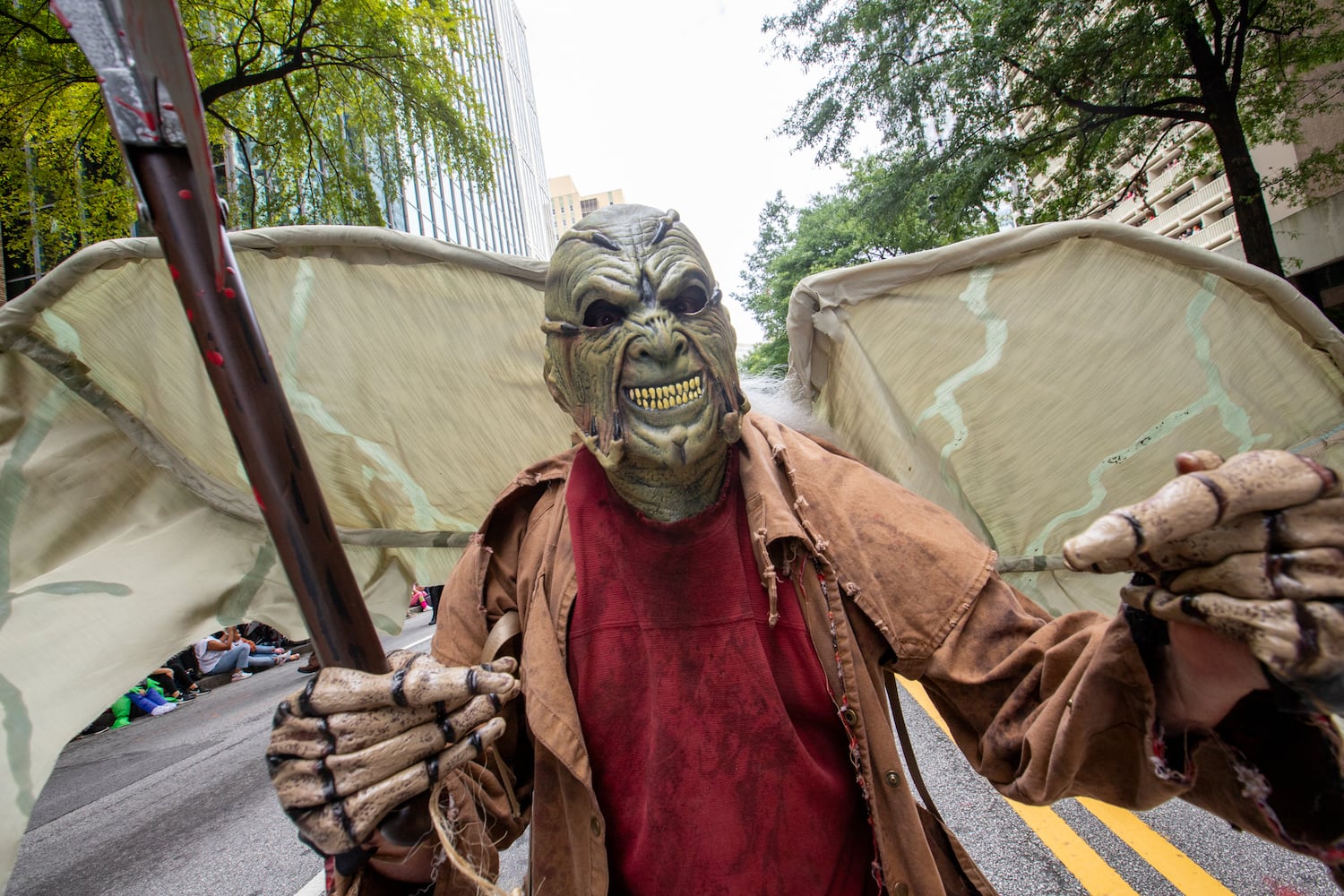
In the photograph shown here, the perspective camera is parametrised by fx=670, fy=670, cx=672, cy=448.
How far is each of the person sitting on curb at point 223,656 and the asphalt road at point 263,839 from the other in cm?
287

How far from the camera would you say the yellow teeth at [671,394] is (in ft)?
5.03

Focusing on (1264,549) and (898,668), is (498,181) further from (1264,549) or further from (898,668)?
(1264,549)

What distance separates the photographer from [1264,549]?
2.63 feet

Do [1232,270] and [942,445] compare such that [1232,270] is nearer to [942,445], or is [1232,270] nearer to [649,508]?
[942,445]

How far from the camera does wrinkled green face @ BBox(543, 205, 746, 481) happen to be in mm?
1530

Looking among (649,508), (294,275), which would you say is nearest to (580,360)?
(649,508)

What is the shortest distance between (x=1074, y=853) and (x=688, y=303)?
10.3 feet

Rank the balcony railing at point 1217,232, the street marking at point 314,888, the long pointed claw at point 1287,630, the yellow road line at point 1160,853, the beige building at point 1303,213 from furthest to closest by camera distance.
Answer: the balcony railing at point 1217,232
the beige building at point 1303,213
the street marking at point 314,888
the yellow road line at point 1160,853
the long pointed claw at point 1287,630

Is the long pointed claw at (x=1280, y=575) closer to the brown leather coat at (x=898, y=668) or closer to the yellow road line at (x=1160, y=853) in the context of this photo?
the brown leather coat at (x=898, y=668)

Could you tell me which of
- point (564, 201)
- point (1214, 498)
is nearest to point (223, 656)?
point (1214, 498)

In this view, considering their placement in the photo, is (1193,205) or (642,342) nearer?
(642,342)

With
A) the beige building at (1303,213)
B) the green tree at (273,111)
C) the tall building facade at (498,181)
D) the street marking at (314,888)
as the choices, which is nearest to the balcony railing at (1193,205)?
the beige building at (1303,213)

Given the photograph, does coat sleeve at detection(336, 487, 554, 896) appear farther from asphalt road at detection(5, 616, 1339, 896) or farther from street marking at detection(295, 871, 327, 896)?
street marking at detection(295, 871, 327, 896)

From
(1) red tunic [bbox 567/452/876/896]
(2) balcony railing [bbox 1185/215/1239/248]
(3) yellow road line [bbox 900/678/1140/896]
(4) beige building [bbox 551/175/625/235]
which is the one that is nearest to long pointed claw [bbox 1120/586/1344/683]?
(1) red tunic [bbox 567/452/876/896]
